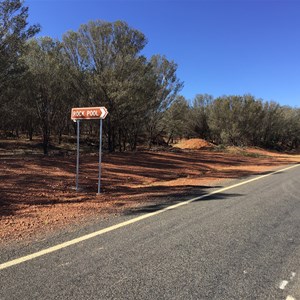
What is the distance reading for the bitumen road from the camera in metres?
3.56

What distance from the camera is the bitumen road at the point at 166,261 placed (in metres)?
3.56

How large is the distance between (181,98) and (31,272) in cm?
3863

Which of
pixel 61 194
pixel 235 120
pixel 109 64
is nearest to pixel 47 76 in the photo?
pixel 109 64

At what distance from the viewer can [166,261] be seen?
438cm

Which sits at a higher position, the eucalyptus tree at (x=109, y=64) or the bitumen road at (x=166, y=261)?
the eucalyptus tree at (x=109, y=64)

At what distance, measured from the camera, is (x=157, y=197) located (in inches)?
365

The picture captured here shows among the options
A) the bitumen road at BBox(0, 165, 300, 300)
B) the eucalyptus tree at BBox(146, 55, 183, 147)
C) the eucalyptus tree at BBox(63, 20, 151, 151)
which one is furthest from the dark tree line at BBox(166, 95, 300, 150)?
the bitumen road at BBox(0, 165, 300, 300)

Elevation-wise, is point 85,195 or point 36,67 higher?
point 36,67

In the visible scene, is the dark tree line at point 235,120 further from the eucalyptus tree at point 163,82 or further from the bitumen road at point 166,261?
the bitumen road at point 166,261

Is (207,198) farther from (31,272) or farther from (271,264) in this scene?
(31,272)

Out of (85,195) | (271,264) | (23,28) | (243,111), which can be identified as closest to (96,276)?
(271,264)

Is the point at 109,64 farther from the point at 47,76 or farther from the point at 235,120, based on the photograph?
the point at 235,120

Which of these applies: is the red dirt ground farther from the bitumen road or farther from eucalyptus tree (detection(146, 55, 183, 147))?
eucalyptus tree (detection(146, 55, 183, 147))

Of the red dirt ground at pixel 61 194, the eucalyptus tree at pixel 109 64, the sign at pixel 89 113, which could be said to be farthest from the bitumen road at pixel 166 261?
the eucalyptus tree at pixel 109 64
